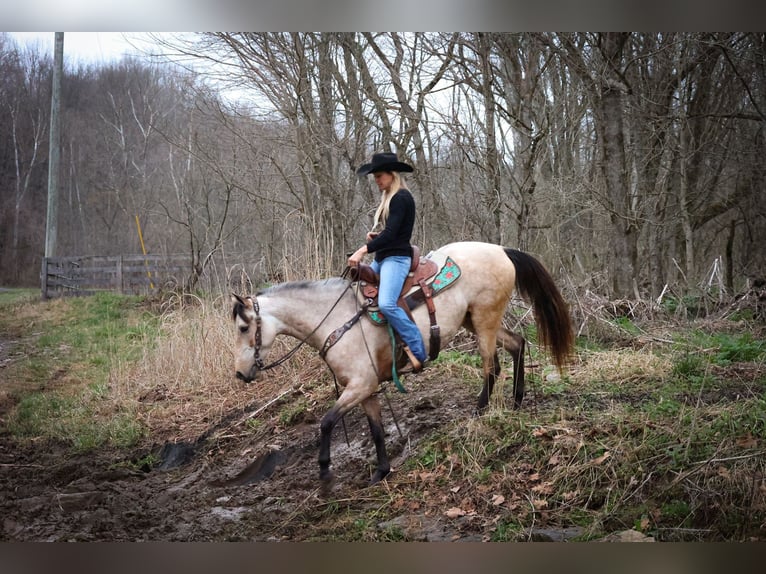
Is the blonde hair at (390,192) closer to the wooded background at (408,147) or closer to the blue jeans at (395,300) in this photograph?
the blue jeans at (395,300)

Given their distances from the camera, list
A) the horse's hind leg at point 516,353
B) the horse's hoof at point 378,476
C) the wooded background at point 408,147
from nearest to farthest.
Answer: the horse's hoof at point 378,476 < the horse's hind leg at point 516,353 < the wooded background at point 408,147

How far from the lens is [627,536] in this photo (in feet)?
10.6

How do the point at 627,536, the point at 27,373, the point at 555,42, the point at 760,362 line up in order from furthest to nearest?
the point at 555,42, the point at 760,362, the point at 27,373, the point at 627,536

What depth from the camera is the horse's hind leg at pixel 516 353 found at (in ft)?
12.6

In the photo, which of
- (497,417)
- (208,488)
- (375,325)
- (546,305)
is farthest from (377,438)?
(546,305)

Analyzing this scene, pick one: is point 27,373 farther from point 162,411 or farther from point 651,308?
point 651,308

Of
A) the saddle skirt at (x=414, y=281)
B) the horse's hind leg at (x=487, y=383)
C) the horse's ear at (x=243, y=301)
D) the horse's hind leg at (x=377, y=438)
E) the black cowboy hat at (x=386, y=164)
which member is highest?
the black cowboy hat at (x=386, y=164)

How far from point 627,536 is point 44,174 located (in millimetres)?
4045

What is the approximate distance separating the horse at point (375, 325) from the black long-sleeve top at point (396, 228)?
30 centimetres

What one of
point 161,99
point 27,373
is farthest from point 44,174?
point 27,373

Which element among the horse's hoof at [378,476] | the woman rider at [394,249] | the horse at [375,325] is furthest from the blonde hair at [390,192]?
the horse's hoof at [378,476]

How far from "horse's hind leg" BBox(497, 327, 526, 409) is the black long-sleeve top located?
34.8 inches

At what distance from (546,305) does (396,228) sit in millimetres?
1088

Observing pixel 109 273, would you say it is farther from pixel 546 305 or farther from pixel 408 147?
pixel 546 305
